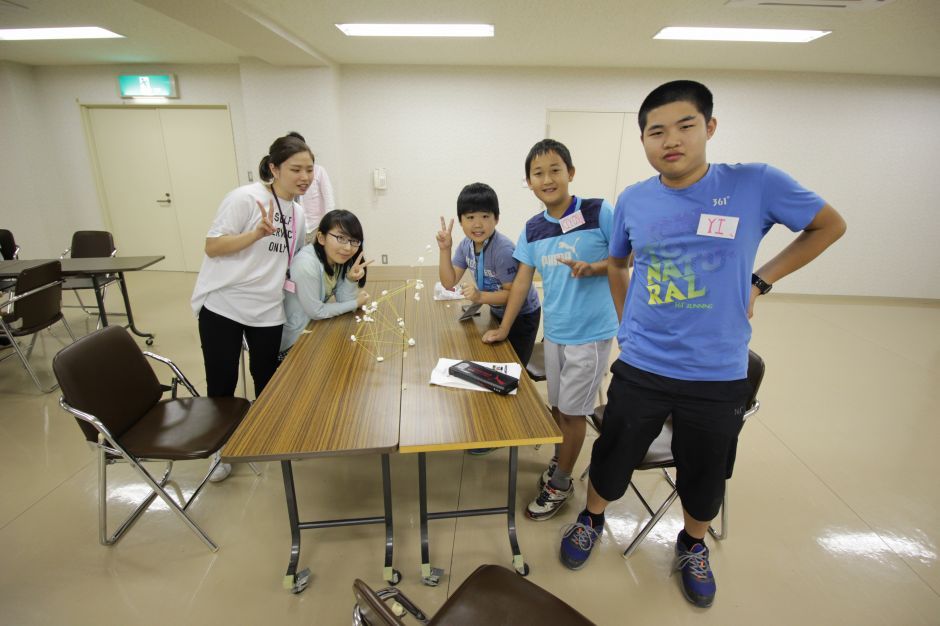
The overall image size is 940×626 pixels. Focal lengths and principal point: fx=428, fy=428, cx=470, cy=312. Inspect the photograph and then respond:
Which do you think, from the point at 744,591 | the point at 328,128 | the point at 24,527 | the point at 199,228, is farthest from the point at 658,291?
the point at 199,228

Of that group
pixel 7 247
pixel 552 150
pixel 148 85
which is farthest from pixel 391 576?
pixel 148 85

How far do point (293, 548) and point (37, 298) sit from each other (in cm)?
273

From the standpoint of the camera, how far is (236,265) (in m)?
1.94

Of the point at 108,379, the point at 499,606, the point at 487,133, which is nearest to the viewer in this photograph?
the point at 499,606

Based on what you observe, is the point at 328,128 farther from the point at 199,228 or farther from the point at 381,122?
the point at 199,228

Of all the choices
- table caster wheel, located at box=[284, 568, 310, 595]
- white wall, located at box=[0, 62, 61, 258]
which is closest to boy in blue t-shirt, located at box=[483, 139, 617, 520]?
table caster wheel, located at box=[284, 568, 310, 595]

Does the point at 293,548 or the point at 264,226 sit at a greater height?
the point at 264,226

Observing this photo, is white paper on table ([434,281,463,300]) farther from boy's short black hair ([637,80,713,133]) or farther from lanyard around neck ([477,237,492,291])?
boy's short black hair ([637,80,713,133])

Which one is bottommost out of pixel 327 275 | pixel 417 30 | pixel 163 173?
pixel 327 275

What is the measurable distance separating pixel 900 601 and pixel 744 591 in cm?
58

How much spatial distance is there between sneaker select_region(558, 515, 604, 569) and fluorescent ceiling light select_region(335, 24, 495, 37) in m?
3.81

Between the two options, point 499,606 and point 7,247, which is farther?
point 7,247

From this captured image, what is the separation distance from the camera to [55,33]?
411cm

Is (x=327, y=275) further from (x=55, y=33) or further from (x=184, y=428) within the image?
(x=55, y=33)
